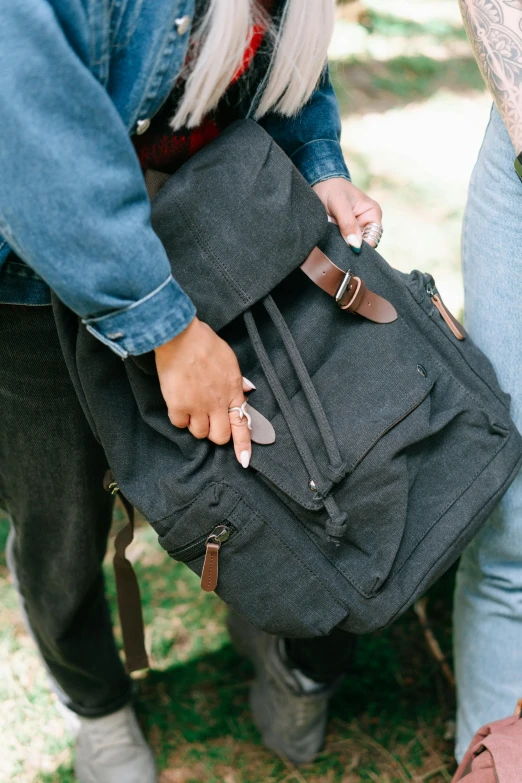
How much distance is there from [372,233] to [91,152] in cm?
58

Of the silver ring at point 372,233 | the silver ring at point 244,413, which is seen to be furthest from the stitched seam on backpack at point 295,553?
the silver ring at point 372,233

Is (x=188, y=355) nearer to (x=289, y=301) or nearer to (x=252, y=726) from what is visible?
(x=289, y=301)

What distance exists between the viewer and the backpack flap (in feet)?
3.34

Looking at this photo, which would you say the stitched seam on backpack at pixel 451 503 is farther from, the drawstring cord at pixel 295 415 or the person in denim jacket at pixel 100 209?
the person in denim jacket at pixel 100 209

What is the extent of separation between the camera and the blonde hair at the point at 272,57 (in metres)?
0.90

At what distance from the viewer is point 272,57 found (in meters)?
1.02

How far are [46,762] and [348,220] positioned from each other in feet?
4.58

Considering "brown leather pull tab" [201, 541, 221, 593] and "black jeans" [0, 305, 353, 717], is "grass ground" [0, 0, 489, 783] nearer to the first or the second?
"black jeans" [0, 305, 353, 717]

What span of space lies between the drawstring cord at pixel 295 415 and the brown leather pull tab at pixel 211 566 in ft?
0.53

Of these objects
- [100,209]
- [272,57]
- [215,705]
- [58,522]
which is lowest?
[215,705]

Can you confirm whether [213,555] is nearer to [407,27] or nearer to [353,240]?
[353,240]

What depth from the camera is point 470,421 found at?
1.18 metres

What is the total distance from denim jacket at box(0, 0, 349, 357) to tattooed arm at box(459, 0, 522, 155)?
1.59ft

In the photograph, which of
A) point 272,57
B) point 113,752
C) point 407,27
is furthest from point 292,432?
point 407,27
